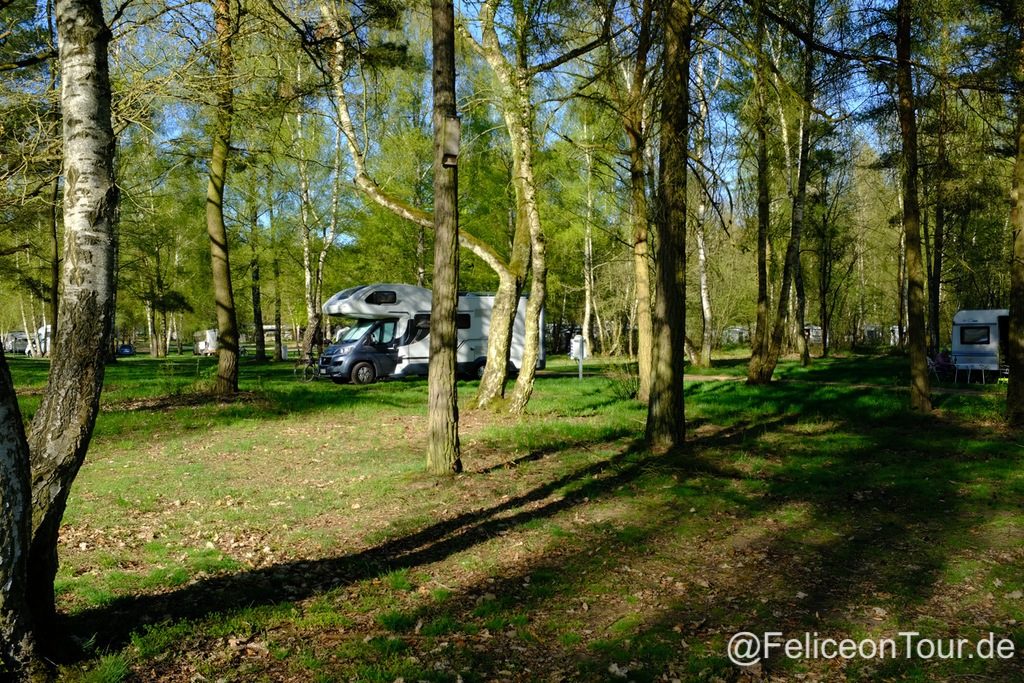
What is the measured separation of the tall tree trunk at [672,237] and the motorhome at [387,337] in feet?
37.9

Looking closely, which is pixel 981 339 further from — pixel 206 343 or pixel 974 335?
pixel 206 343

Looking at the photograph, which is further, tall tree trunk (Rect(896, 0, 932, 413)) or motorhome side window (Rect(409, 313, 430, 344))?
motorhome side window (Rect(409, 313, 430, 344))

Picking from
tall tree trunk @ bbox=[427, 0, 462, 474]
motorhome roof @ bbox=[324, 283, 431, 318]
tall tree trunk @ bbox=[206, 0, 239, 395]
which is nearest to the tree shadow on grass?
tall tree trunk @ bbox=[427, 0, 462, 474]

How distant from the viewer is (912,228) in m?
12.5

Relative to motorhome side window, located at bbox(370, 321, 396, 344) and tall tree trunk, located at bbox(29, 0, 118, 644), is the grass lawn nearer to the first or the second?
tall tree trunk, located at bbox(29, 0, 118, 644)

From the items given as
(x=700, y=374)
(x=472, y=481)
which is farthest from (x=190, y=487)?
(x=700, y=374)

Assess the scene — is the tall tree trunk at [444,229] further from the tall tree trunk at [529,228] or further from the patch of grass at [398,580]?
the tall tree trunk at [529,228]

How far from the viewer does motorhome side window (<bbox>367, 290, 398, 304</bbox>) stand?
21.4 metres

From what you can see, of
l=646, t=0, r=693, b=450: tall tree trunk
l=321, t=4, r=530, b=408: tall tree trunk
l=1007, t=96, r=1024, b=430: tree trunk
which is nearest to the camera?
l=646, t=0, r=693, b=450: tall tree trunk

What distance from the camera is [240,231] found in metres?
31.9

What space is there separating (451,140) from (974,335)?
22450mm

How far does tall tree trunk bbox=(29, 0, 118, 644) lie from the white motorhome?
24.9 m

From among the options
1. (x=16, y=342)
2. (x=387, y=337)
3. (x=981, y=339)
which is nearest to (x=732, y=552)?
(x=387, y=337)

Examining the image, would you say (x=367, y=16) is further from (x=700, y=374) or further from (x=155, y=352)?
(x=155, y=352)
